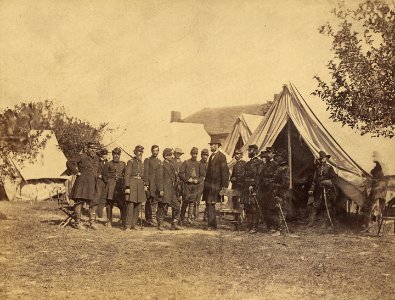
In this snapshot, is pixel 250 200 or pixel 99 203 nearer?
pixel 250 200

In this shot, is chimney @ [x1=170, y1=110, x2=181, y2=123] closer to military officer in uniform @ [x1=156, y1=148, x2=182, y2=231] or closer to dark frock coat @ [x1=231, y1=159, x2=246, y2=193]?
dark frock coat @ [x1=231, y1=159, x2=246, y2=193]

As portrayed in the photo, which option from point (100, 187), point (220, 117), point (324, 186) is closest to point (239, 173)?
point (324, 186)

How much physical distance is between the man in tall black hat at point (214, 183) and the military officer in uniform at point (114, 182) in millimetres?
1689

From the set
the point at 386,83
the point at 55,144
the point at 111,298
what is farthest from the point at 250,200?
the point at 55,144

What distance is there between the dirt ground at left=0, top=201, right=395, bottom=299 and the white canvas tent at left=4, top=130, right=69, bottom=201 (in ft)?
28.6

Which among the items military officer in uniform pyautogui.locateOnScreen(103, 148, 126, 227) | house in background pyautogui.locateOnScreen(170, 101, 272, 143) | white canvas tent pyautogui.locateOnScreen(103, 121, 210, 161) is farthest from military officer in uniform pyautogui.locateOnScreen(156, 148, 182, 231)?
house in background pyautogui.locateOnScreen(170, 101, 272, 143)

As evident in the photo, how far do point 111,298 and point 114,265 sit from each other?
1.15 meters

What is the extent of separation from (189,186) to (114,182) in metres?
1.49

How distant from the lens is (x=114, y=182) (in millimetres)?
8977

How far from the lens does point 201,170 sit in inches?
375

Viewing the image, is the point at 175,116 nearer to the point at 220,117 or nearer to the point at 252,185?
the point at 220,117

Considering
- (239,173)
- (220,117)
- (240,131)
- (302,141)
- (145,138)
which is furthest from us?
(220,117)

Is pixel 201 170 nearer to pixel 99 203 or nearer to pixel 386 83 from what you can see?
pixel 99 203

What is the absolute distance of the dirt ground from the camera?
15.0 feet
